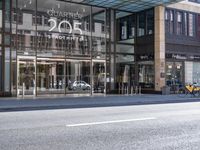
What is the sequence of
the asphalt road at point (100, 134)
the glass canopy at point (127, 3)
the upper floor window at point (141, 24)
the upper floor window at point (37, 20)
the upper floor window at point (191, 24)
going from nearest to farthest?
the asphalt road at point (100, 134)
the upper floor window at point (37, 20)
the glass canopy at point (127, 3)
the upper floor window at point (141, 24)
the upper floor window at point (191, 24)

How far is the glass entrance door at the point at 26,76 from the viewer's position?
24.8 m

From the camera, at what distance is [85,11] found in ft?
93.0

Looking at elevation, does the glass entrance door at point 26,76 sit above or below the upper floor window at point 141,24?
below

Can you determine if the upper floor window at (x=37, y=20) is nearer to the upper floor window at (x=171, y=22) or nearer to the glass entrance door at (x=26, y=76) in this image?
the glass entrance door at (x=26, y=76)

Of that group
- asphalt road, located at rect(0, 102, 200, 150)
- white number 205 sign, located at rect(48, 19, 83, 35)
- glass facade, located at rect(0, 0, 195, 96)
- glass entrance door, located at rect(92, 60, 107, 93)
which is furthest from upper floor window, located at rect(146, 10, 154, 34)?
asphalt road, located at rect(0, 102, 200, 150)

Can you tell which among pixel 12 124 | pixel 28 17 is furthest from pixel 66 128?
pixel 28 17

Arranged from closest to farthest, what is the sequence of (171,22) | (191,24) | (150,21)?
(171,22)
(150,21)
(191,24)

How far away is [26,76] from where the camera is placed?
82.3 ft

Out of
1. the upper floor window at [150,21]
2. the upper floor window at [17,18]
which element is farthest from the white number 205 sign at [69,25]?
the upper floor window at [150,21]

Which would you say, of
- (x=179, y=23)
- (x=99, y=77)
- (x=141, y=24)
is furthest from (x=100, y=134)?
(x=179, y=23)

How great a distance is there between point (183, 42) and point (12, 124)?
22183 mm

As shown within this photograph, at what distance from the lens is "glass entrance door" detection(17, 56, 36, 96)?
2475cm

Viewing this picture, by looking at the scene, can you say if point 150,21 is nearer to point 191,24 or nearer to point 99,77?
point 191,24

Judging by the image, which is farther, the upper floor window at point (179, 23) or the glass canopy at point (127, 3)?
the upper floor window at point (179, 23)
